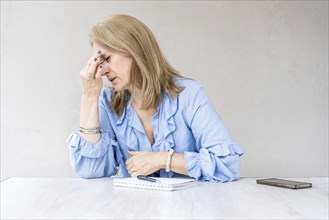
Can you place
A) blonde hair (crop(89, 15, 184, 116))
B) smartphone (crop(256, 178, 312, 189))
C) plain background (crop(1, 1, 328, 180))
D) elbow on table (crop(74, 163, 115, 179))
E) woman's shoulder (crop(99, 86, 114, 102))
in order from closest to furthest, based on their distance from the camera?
smartphone (crop(256, 178, 312, 189)) < elbow on table (crop(74, 163, 115, 179)) < blonde hair (crop(89, 15, 184, 116)) < woman's shoulder (crop(99, 86, 114, 102)) < plain background (crop(1, 1, 328, 180))

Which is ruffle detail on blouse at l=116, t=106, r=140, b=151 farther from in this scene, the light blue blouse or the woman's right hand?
the woman's right hand

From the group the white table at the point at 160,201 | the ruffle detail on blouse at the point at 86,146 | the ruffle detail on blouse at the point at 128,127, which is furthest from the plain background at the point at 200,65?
the white table at the point at 160,201

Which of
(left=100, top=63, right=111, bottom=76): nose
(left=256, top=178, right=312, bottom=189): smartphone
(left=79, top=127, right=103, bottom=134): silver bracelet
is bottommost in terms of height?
(left=256, top=178, right=312, bottom=189): smartphone

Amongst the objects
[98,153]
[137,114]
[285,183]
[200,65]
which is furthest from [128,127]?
[200,65]

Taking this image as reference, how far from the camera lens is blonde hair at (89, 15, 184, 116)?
2018 mm

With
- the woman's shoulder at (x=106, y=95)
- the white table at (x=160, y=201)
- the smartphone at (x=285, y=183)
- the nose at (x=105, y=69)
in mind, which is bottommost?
the smartphone at (x=285, y=183)

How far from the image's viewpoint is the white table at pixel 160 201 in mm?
1226

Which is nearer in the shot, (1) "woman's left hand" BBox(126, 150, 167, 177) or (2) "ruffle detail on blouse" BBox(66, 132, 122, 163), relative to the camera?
(1) "woman's left hand" BBox(126, 150, 167, 177)

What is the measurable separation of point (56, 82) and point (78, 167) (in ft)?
5.54

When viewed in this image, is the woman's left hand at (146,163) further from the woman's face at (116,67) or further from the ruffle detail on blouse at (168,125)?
the woman's face at (116,67)

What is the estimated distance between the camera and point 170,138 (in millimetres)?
2051

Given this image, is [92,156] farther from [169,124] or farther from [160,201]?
[160,201]

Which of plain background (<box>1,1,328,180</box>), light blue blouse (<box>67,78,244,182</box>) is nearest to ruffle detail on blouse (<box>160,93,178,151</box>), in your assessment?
light blue blouse (<box>67,78,244,182</box>)

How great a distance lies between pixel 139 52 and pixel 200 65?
1553 millimetres
